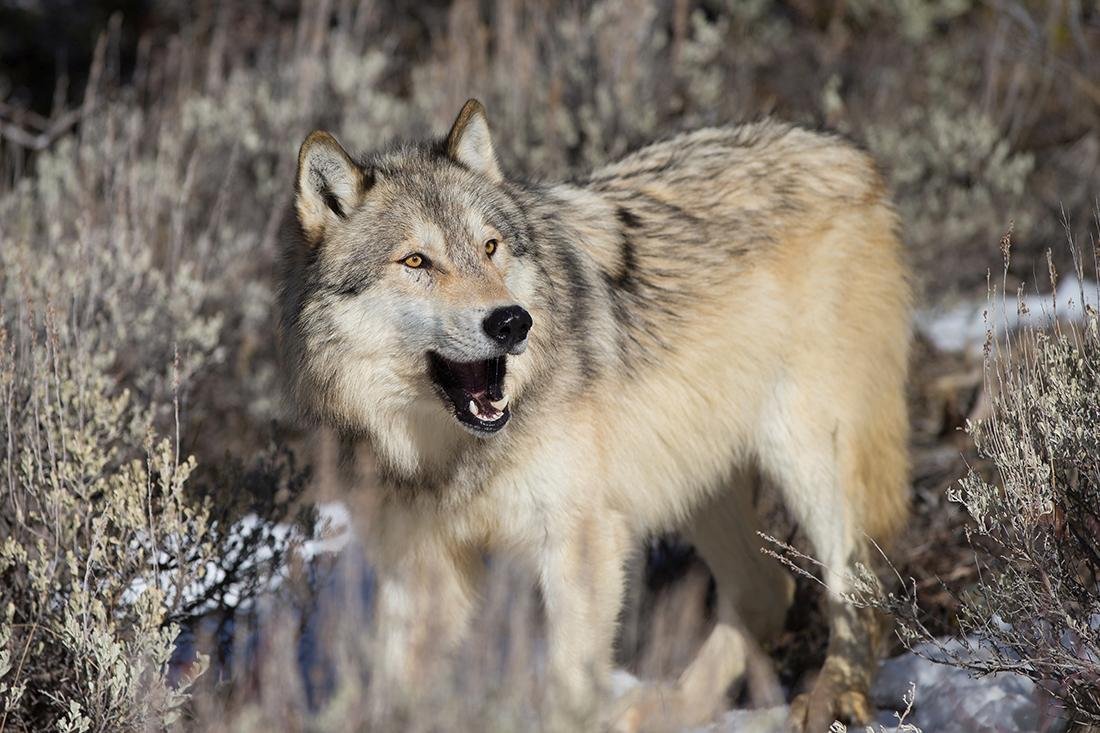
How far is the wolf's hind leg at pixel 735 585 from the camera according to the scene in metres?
4.45

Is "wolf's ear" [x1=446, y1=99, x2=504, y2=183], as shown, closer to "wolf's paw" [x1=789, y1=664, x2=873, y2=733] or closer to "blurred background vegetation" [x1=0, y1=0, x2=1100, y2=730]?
"blurred background vegetation" [x1=0, y1=0, x2=1100, y2=730]

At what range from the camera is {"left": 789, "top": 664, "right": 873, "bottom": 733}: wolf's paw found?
389 cm

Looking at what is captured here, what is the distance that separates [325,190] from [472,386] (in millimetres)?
740

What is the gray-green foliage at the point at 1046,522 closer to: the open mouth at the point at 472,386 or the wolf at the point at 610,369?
the wolf at the point at 610,369

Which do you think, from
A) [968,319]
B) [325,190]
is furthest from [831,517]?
[968,319]

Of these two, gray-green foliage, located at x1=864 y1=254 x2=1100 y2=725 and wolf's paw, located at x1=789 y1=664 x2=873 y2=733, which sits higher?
gray-green foliage, located at x1=864 y1=254 x2=1100 y2=725

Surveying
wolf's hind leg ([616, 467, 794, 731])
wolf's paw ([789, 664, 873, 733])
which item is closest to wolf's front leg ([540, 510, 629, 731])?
wolf's paw ([789, 664, 873, 733])

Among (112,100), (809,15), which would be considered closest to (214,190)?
(112,100)

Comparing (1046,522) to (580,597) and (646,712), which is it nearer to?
(580,597)

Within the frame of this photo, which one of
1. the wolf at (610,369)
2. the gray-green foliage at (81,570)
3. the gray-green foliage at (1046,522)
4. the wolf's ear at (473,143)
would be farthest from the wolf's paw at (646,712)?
the wolf's ear at (473,143)

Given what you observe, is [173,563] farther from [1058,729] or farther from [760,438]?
[1058,729]

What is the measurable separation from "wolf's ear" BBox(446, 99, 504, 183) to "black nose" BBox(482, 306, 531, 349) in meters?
0.74

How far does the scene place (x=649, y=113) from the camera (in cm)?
694

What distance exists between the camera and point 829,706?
3.91m
